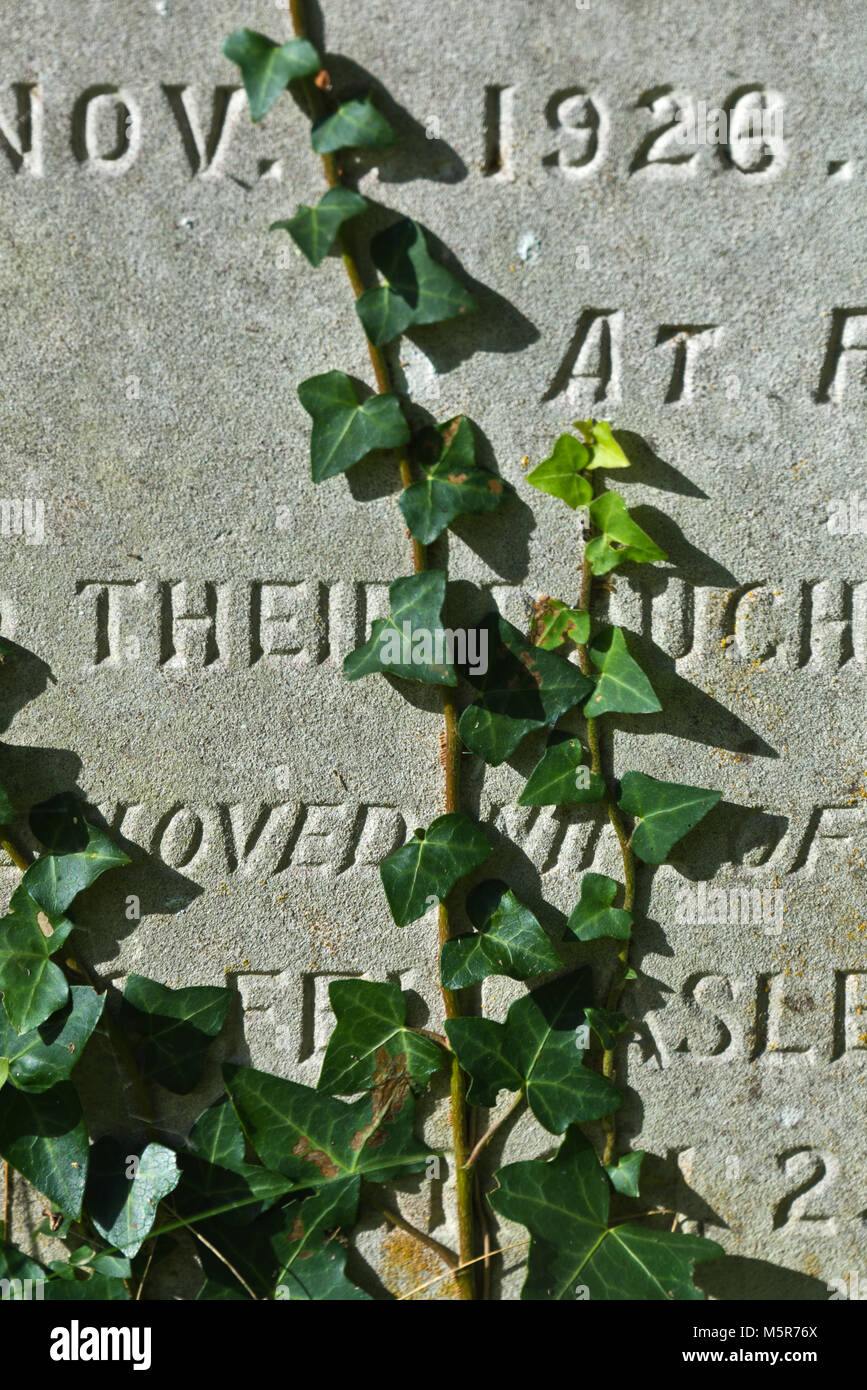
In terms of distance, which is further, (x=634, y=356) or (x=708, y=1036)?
(x=708, y=1036)

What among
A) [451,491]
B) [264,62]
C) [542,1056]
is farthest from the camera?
[542,1056]

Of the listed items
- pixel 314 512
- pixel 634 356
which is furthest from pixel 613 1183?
pixel 634 356

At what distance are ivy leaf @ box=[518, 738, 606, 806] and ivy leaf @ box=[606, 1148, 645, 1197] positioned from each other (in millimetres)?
633

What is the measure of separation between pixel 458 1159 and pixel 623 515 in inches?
44.3

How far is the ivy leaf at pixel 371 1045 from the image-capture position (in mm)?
1697

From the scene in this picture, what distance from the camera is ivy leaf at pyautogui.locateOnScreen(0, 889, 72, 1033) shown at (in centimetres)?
168

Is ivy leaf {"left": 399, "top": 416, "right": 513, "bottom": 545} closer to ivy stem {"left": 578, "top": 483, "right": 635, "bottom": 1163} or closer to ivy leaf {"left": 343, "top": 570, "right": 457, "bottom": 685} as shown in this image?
ivy leaf {"left": 343, "top": 570, "right": 457, "bottom": 685}

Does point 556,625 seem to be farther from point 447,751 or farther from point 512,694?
point 447,751

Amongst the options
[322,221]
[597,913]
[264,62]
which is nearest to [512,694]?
[597,913]

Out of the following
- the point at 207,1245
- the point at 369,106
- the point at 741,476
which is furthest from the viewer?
the point at 207,1245

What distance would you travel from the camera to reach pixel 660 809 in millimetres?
1644

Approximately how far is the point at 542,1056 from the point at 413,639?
0.74 m

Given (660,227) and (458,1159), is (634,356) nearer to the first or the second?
(660,227)

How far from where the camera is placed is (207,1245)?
172 cm
